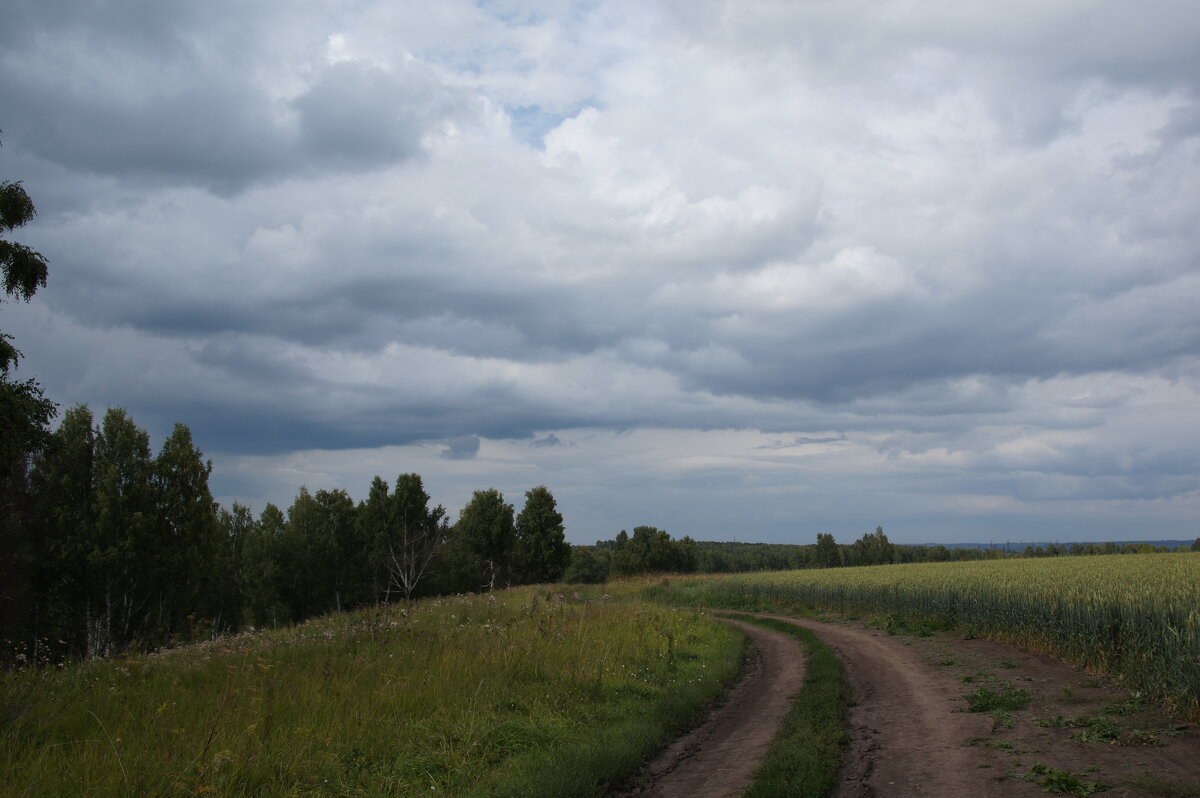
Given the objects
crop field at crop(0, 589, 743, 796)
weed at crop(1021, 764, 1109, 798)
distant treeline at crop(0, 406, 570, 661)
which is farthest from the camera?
distant treeline at crop(0, 406, 570, 661)

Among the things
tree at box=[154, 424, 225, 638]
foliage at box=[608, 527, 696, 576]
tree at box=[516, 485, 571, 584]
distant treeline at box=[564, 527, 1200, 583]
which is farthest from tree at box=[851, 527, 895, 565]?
tree at box=[154, 424, 225, 638]

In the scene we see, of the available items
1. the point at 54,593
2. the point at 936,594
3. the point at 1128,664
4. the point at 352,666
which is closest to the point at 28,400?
the point at 352,666

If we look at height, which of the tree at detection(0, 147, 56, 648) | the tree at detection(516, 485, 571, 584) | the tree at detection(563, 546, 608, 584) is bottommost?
the tree at detection(563, 546, 608, 584)

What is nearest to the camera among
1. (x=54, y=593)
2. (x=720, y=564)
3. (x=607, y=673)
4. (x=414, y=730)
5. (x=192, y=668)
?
(x=414, y=730)

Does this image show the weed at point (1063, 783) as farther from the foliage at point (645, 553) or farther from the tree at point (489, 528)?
the foliage at point (645, 553)

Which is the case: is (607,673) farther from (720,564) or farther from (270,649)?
(720,564)

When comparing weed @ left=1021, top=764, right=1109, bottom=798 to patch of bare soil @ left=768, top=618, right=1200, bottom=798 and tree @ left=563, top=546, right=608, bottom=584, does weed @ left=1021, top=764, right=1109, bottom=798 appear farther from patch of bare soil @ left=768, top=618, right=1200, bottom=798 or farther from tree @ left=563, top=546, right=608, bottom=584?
tree @ left=563, top=546, right=608, bottom=584

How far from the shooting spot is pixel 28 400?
40.3 ft

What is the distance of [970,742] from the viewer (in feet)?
29.6

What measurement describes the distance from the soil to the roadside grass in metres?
0.20

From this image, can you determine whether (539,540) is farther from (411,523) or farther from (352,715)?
(352,715)

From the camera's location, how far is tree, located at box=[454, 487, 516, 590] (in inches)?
2574

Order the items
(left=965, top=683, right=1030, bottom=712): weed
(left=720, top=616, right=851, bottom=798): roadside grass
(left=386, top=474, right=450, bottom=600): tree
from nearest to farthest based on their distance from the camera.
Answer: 1. (left=720, top=616, right=851, bottom=798): roadside grass
2. (left=965, top=683, right=1030, bottom=712): weed
3. (left=386, top=474, right=450, bottom=600): tree

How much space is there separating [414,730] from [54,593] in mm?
36663
